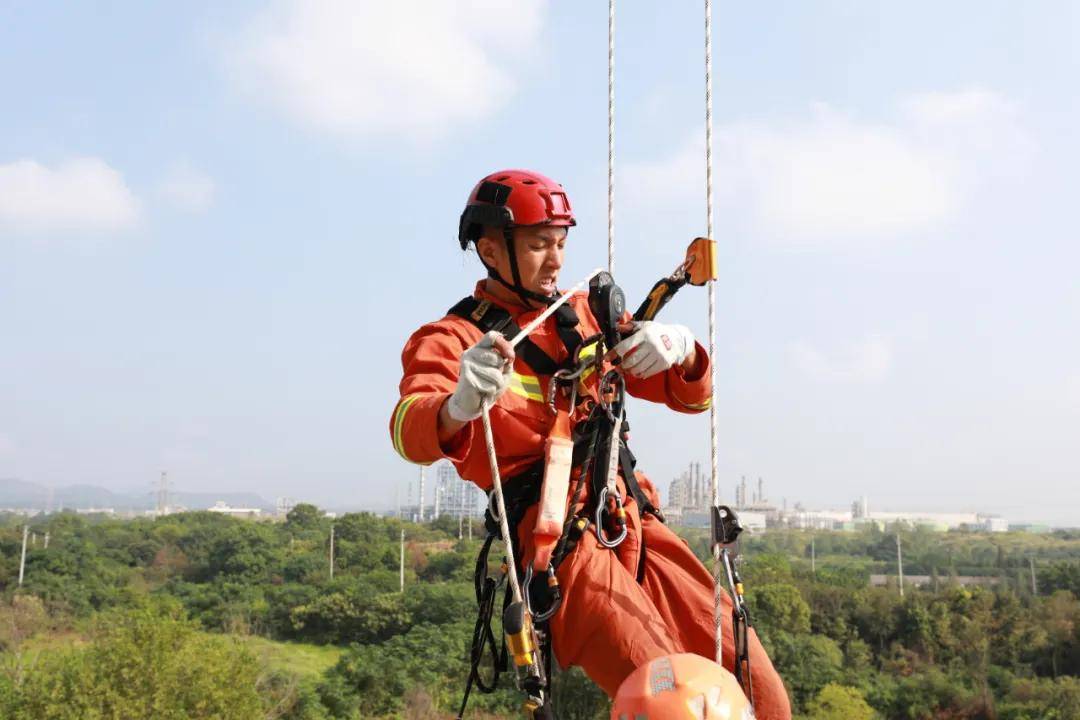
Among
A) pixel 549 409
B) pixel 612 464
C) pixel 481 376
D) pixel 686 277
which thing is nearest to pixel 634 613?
pixel 612 464

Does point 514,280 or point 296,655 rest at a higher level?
point 514,280

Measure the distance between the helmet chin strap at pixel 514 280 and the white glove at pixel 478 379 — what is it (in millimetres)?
604

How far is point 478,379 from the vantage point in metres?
2.33

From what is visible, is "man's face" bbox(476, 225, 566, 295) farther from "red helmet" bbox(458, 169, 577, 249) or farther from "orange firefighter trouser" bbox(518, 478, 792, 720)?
"orange firefighter trouser" bbox(518, 478, 792, 720)

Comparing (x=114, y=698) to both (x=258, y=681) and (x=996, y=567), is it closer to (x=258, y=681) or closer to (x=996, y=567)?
(x=258, y=681)

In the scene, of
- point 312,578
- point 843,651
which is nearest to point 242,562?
point 312,578

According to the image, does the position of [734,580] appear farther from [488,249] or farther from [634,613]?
[488,249]

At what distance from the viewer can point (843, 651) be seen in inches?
2089

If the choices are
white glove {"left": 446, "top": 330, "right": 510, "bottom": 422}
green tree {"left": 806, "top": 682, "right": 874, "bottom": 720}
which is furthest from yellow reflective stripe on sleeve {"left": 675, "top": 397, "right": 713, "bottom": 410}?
green tree {"left": 806, "top": 682, "right": 874, "bottom": 720}

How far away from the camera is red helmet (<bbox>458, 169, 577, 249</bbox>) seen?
2.87 meters

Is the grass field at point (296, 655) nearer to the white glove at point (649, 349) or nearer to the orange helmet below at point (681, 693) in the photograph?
the white glove at point (649, 349)

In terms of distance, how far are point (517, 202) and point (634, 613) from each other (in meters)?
1.22

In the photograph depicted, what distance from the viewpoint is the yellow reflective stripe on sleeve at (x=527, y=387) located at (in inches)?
110

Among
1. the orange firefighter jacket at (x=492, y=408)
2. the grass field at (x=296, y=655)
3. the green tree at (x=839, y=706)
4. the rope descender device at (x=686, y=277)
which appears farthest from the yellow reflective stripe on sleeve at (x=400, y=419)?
the grass field at (x=296, y=655)
